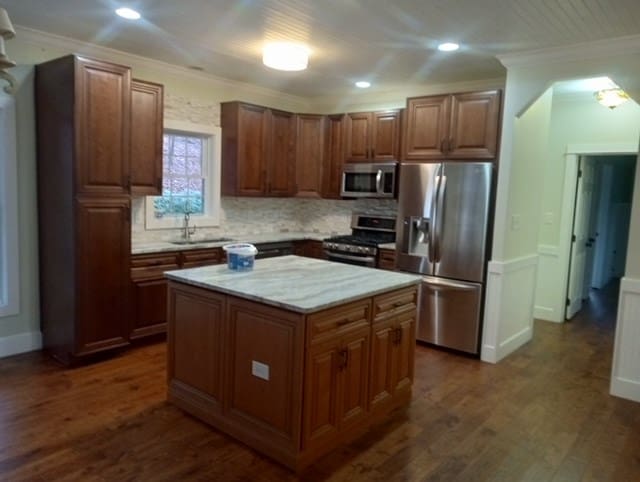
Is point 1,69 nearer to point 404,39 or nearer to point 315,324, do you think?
point 315,324

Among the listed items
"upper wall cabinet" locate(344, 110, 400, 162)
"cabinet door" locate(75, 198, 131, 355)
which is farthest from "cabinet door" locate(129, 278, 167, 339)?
"upper wall cabinet" locate(344, 110, 400, 162)

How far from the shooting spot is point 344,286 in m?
2.84

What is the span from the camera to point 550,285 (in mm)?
5547

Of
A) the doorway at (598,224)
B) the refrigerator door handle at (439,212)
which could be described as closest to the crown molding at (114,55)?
the refrigerator door handle at (439,212)

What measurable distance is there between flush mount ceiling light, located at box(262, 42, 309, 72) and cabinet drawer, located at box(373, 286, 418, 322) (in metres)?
2.11

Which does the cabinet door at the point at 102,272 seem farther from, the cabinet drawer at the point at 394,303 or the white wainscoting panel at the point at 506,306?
the white wainscoting panel at the point at 506,306

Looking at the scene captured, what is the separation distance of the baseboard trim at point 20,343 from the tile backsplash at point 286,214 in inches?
56.7

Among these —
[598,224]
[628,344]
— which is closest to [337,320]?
[628,344]

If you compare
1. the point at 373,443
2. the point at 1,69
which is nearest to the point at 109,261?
the point at 1,69

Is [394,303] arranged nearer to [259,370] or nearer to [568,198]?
[259,370]

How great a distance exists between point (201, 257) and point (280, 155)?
1743 millimetres

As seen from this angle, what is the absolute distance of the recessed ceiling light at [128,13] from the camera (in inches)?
126

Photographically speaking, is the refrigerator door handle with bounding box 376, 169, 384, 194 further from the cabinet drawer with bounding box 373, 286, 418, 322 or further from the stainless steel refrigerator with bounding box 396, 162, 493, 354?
the cabinet drawer with bounding box 373, 286, 418, 322

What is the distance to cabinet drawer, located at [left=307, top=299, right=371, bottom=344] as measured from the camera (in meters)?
2.41
